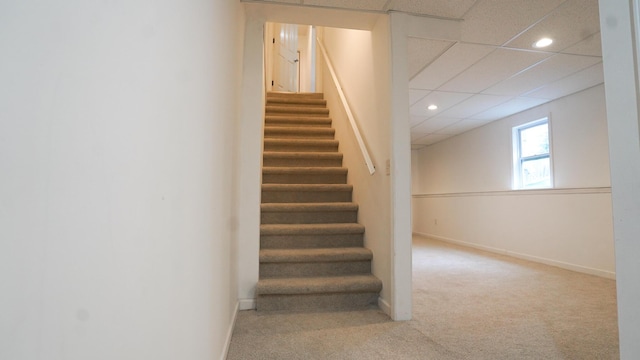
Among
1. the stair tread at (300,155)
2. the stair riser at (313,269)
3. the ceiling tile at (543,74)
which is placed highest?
the ceiling tile at (543,74)

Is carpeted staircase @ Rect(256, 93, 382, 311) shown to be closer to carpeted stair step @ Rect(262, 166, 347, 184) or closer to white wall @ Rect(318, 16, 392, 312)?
carpeted stair step @ Rect(262, 166, 347, 184)

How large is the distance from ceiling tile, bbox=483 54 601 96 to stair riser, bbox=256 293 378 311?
2.87 metres

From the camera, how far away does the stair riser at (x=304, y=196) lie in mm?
3168

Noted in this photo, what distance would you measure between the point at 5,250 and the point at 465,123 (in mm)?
5927

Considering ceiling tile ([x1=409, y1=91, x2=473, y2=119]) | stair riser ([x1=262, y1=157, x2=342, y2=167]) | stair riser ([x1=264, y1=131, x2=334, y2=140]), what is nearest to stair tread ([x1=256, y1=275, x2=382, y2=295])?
stair riser ([x1=262, y1=157, x2=342, y2=167])

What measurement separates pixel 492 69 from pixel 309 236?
Result: 2549mm

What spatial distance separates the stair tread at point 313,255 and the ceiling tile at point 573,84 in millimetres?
3017

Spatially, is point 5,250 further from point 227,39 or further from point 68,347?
point 227,39

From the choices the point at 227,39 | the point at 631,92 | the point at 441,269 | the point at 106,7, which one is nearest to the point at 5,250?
the point at 106,7

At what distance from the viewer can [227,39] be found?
63.5 inches

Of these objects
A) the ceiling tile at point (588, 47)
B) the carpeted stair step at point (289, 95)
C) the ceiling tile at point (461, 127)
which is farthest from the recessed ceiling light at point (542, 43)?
the carpeted stair step at point (289, 95)

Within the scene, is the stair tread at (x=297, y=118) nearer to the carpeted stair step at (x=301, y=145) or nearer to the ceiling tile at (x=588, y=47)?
the carpeted stair step at (x=301, y=145)

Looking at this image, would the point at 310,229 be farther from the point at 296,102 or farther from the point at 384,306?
the point at 296,102

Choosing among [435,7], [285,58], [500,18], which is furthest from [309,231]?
[285,58]
